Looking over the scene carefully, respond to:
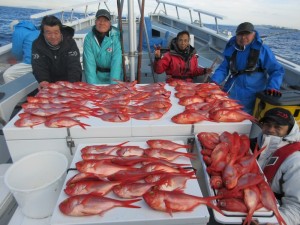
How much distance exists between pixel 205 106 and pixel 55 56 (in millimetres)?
2285

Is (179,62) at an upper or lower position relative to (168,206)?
upper

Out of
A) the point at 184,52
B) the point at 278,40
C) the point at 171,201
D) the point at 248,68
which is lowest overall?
the point at 278,40

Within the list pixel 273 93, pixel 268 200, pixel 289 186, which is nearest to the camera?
pixel 268 200

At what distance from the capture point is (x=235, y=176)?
164cm

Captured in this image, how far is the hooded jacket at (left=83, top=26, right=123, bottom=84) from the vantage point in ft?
11.9

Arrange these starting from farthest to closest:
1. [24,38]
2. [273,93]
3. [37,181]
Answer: [24,38] → [273,93] → [37,181]

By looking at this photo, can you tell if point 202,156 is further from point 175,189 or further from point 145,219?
point 145,219

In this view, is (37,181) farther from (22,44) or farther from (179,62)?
(22,44)

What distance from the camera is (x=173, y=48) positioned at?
14.2 feet

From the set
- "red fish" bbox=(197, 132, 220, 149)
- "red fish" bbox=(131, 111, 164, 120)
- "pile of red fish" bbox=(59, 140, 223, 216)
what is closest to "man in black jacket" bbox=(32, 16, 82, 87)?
"red fish" bbox=(131, 111, 164, 120)

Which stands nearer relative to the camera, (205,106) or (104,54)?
(205,106)

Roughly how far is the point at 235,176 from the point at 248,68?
2.53m

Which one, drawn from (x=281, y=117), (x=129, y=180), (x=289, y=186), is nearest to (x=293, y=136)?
(x=281, y=117)

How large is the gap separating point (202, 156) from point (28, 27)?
14.3ft
